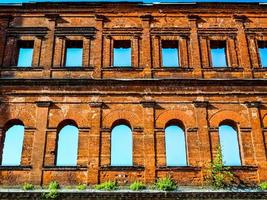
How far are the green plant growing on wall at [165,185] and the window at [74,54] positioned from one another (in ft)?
18.8

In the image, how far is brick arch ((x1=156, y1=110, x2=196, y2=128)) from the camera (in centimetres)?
1693

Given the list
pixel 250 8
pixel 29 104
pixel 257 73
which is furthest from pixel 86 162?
pixel 250 8

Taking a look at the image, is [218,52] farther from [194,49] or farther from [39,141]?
[39,141]

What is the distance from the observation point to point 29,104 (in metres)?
17.2

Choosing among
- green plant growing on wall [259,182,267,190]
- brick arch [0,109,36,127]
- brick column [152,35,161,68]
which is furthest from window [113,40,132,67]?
green plant growing on wall [259,182,267,190]

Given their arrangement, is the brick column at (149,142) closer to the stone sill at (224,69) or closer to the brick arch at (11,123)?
the stone sill at (224,69)

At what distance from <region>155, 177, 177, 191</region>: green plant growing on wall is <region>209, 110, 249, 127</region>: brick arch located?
2773mm

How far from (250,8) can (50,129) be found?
31.7 ft

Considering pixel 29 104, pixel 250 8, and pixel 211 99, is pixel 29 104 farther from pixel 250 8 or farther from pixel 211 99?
pixel 250 8

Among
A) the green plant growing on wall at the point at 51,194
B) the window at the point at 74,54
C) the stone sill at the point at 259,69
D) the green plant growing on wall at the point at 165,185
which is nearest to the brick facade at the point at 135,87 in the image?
the stone sill at the point at 259,69

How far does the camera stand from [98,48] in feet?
60.9

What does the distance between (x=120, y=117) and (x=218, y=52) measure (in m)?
5.09

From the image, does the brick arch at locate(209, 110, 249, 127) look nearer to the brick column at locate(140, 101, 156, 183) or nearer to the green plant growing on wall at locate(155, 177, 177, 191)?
the brick column at locate(140, 101, 156, 183)

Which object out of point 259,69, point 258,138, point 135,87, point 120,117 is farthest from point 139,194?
point 259,69
